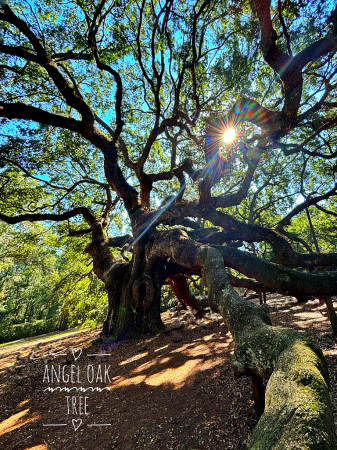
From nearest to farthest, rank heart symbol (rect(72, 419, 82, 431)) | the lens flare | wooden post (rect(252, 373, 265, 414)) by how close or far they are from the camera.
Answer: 1. wooden post (rect(252, 373, 265, 414))
2. heart symbol (rect(72, 419, 82, 431))
3. the lens flare

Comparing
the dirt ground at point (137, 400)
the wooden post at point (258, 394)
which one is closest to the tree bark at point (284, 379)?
the wooden post at point (258, 394)

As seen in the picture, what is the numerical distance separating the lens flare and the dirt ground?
657cm

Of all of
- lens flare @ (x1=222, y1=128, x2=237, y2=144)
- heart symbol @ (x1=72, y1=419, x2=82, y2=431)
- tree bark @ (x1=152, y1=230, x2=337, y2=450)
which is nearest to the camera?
tree bark @ (x1=152, y1=230, x2=337, y2=450)

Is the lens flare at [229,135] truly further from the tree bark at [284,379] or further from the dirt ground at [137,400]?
the dirt ground at [137,400]

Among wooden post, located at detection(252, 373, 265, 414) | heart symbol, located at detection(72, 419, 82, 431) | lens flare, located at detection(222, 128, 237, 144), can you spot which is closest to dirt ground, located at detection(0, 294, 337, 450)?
heart symbol, located at detection(72, 419, 82, 431)

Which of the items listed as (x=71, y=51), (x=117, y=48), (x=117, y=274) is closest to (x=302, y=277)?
(x=117, y=274)

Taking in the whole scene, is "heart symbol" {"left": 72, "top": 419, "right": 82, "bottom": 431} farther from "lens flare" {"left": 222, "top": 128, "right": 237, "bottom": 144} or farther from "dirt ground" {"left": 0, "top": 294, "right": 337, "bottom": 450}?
"lens flare" {"left": 222, "top": 128, "right": 237, "bottom": 144}

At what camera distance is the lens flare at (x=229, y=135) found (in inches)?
277

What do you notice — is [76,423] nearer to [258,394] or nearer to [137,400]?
[137,400]

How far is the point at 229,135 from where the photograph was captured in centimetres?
740

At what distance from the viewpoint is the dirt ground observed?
7.73 ft

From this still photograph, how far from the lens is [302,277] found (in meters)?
3.57

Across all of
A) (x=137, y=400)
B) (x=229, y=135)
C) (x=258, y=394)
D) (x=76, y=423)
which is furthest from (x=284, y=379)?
(x=229, y=135)

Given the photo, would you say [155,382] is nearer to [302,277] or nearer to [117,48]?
[302,277]
